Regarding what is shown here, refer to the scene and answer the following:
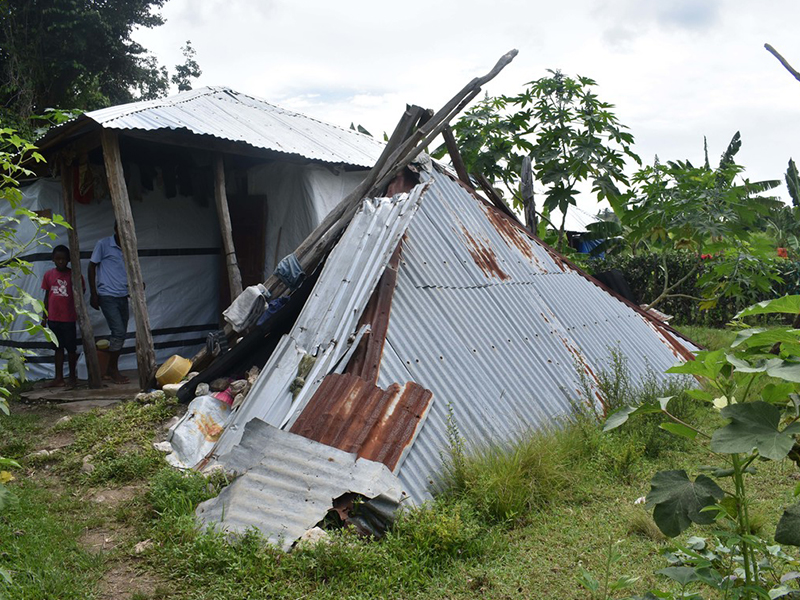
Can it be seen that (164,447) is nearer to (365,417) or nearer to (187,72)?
(365,417)

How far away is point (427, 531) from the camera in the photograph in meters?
3.65

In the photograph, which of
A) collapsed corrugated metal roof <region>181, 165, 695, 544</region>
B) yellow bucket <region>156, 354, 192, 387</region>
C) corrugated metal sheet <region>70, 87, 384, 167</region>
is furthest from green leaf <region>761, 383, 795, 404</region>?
corrugated metal sheet <region>70, 87, 384, 167</region>

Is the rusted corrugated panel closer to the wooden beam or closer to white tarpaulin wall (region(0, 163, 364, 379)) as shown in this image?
the wooden beam

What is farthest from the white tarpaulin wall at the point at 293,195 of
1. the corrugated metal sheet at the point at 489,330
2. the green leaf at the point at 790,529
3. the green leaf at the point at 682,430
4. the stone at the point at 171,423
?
the green leaf at the point at 790,529

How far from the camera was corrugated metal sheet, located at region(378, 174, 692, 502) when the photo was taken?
190 inches

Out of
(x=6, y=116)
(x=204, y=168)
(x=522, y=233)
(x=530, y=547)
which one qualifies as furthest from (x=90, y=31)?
(x=530, y=547)

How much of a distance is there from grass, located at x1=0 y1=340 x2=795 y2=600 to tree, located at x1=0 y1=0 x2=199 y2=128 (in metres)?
15.2

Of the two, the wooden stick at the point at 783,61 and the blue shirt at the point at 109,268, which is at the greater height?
the wooden stick at the point at 783,61

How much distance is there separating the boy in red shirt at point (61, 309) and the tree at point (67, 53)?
10.5 meters

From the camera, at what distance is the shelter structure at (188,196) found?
24.0 ft

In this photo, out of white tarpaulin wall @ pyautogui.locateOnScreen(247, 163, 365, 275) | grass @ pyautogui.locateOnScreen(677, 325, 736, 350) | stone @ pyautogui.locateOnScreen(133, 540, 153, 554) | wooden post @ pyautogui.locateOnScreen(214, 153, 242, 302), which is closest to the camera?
stone @ pyautogui.locateOnScreen(133, 540, 153, 554)

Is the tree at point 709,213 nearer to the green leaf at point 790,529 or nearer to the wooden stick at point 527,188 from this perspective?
the wooden stick at point 527,188

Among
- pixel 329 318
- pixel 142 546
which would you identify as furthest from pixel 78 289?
pixel 142 546

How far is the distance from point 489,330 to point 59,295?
5225mm
